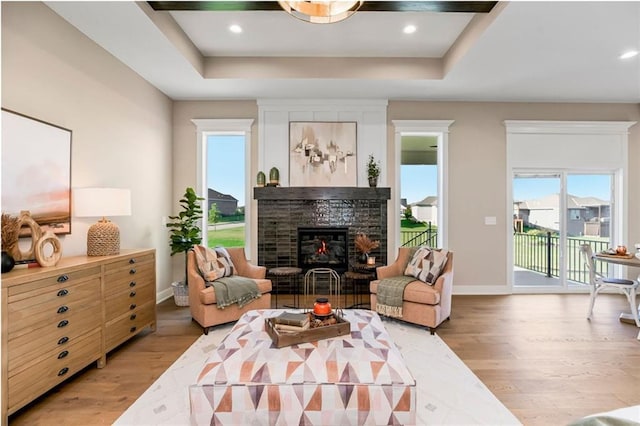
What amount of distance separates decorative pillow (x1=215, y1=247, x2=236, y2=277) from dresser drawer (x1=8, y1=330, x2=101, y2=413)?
1.41 meters

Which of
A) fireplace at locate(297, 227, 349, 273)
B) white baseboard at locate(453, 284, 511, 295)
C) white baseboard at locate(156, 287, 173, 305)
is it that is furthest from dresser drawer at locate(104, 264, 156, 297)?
white baseboard at locate(453, 284, 511, 295)

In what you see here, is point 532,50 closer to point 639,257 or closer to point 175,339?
point 639,257

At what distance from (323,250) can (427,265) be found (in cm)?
183

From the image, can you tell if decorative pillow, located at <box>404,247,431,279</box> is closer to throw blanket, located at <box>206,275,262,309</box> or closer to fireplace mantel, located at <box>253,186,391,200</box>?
fireplace mantel, located at <box>253,186,391,200</box>

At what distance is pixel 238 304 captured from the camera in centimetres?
359

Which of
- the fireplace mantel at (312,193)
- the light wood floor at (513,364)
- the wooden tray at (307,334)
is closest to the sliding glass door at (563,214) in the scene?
the light wood floor at (513,364)

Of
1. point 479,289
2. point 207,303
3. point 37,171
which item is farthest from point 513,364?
point 37,171

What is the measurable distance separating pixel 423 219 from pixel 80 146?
Result: 4668 millimetres

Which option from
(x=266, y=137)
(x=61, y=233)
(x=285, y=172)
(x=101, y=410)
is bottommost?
(x=101, y=410)

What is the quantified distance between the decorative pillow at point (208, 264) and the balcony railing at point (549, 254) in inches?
178

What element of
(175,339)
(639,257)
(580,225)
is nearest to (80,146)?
(175,339)

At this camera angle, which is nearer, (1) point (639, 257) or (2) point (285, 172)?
(1) point (639, 257)

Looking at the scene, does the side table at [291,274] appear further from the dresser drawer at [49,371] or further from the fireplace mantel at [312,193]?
the dresser drawer at [49,371]

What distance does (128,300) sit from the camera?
10.1 ft
